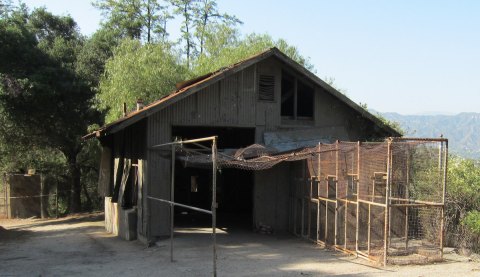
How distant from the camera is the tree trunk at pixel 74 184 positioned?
2622 cm

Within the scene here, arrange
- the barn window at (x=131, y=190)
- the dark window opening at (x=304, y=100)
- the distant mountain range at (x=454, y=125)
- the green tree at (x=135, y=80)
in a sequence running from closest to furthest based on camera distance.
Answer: the barn window at (x=131, y=190)
the dark window opening at (x=304, y=100)
the green tree at (x=135, y=80)
the distant mountain range at (x=454, y=125)

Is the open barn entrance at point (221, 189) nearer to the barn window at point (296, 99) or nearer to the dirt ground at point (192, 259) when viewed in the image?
the barn window at point (296, 99)

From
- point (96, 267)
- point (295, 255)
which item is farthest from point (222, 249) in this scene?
point (96, 267)

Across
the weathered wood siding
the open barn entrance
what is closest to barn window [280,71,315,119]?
the weathered wood siding

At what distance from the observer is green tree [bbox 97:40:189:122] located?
892 inches

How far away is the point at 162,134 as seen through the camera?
13891 millimetres

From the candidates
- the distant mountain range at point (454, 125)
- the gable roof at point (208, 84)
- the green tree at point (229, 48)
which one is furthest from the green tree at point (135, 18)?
the distant mountain range at point (454, 125)

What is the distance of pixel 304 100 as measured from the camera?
16.3 m

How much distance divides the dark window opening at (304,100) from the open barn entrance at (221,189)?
1995 millimetres

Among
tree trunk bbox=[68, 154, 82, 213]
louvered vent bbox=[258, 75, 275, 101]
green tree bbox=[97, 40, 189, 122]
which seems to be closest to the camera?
louvered vent bbox=[258, 75, 275, 101]

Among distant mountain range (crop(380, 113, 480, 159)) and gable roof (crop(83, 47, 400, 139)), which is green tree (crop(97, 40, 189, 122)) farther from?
distant mountain range (crop(380, 113, 480, 159))

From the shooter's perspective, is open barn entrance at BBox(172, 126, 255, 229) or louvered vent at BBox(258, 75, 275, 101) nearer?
louvered vent at BBox(258, 75, 275, 101)

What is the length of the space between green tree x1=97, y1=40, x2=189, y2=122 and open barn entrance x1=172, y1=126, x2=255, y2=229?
4114 millimetres

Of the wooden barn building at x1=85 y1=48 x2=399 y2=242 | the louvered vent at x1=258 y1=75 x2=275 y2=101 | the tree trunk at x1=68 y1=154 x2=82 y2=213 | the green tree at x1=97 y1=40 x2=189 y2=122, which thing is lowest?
the tree trunk at x1=68 y1=154 x2=82 y2=213
